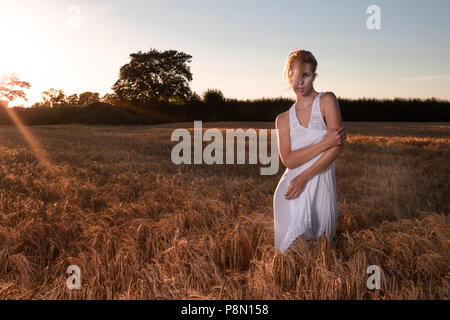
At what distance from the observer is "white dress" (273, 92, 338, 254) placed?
2.31 meters

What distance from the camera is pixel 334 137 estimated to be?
2.17 metres

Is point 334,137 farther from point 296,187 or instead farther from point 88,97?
point 88,97

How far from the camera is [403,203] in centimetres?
412

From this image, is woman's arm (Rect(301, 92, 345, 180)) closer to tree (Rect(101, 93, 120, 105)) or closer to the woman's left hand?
the woman's left hand

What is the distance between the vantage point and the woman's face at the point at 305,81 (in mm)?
2191

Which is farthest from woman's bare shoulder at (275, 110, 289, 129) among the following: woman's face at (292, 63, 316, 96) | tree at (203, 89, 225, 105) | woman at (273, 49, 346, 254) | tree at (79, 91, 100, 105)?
tree at (79, 91, 100, 105)

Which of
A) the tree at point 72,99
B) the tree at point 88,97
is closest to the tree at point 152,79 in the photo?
the tree at point 88,97

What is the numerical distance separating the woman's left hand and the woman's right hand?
0.83 ft

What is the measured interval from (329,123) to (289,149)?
11.5 inches

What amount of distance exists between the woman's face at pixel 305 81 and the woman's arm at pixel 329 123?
109 mm

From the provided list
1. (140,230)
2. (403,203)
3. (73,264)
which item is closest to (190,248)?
(140,230)

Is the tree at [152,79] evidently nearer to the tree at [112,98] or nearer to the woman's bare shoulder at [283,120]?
the tree at [112,98]

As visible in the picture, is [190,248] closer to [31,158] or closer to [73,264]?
[73,264]

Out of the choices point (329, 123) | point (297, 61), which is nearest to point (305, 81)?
point (297, 61)
